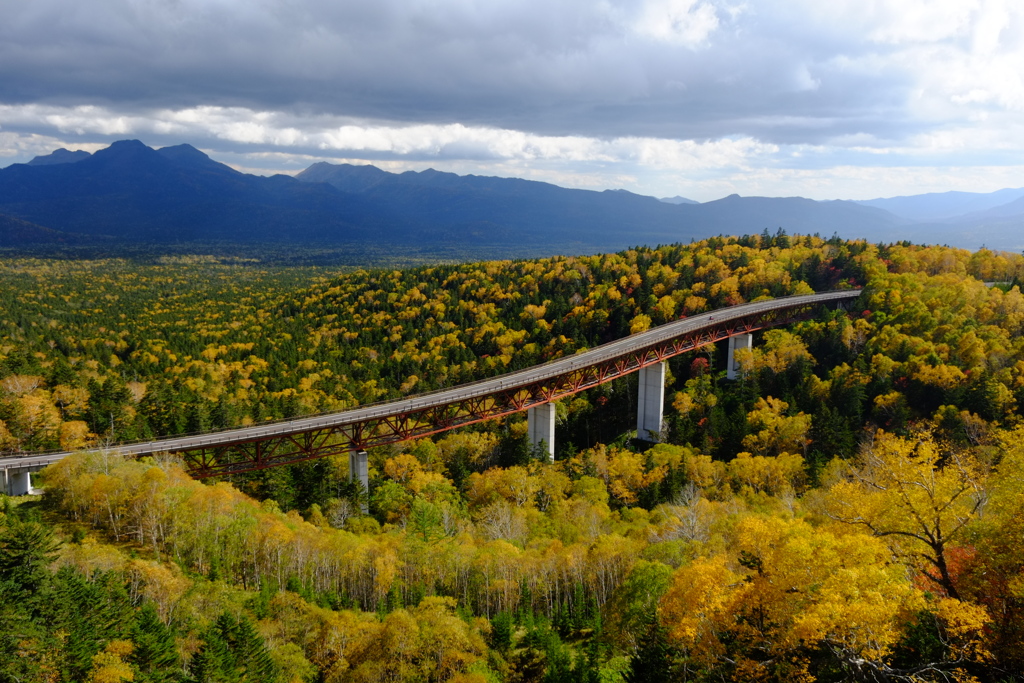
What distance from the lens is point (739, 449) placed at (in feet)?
236

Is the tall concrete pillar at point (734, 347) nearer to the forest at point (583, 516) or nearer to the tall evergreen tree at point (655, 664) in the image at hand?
the forest at point (583, 516)

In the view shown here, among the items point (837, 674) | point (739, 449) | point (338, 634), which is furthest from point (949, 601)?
point (739, 449)

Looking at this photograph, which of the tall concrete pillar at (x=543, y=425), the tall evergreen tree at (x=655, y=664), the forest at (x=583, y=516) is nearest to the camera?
the forest at (x=583, y=516)

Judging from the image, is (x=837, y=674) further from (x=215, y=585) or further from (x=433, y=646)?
(x=215, y=585)

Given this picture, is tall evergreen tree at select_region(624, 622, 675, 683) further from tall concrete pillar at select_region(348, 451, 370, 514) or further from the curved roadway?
tall concrete pillar at select_region(348, 451, 370, 514)

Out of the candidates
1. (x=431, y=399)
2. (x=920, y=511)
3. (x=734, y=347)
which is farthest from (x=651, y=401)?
(x=920, y=511)

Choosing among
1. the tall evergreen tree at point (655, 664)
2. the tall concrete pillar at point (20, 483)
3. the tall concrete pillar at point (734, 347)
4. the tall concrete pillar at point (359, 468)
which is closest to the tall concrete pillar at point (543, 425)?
the tall concrete pillar at point (359, 468)

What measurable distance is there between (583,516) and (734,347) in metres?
56.7

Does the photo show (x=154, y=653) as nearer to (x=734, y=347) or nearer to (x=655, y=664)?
(x=655, y=664)

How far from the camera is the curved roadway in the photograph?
56.4 m

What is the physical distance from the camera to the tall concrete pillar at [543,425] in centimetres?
7694

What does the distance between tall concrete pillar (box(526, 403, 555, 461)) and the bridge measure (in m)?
0.12

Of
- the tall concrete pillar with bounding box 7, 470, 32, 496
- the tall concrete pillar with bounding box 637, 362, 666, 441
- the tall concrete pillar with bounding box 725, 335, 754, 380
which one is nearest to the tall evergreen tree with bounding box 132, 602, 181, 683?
the tall concrete pillar with bounding box 7, 470, 32, 496

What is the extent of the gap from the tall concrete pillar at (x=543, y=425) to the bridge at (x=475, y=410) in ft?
0.40
